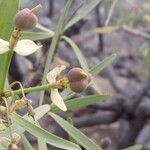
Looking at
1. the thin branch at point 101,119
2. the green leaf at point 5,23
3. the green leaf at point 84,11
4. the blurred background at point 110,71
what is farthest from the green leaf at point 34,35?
the thin branch at point 101,119

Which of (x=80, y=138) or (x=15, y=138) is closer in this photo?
(x=15, y=138)

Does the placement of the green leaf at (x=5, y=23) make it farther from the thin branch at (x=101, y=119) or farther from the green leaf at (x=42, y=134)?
the thin branch at (x=101, y=119)

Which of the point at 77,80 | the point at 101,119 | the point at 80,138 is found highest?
the point at 77,80

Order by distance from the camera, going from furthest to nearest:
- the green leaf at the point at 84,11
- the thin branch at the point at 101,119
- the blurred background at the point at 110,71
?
the thin branch at the point at 101,119 < the blurred background at the point at 110,71 < the green leaf at the point at 84,11

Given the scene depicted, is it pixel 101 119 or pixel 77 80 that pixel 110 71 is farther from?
pixel 77 80

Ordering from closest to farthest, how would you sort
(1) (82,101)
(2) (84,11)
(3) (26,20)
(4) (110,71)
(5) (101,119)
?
(3) (26,20) → (1) (82,101) → (2) (84,11) → (5) (101,119) → (4) (110,71)

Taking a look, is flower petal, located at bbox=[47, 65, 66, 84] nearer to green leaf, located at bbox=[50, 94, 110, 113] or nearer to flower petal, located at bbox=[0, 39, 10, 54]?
flower petal, located at bbox=[0, 39, 10, 54]

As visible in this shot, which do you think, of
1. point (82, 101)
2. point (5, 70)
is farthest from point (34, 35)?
point (5, 70)
